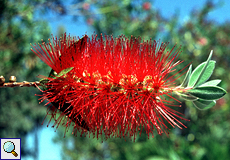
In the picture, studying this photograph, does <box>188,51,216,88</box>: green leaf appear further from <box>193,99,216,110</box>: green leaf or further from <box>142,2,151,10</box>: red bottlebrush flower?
<box>142,2,151,10</box>: red bottlebrush flower

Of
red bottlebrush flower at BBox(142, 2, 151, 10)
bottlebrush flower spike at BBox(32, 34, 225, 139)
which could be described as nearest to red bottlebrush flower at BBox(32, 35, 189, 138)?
bottlebrush flower spike at BBox(32, 34, 225, 139)

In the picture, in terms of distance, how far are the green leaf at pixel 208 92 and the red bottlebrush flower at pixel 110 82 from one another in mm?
128

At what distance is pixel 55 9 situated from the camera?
3.71m

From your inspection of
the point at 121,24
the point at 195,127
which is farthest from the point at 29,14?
the point at 195,127

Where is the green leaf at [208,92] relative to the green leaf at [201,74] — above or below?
below

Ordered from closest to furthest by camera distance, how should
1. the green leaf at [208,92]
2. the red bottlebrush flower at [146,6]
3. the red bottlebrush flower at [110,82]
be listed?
1. the green leaf at [208,92]
2. the red bottlebrush flower at [110,82]
3. the red bottlebrush flower at [146,6]

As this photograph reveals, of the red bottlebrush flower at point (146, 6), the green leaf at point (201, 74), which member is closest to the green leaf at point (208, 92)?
the green leaf at point (201, 74)

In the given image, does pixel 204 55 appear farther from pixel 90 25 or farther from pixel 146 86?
pixel 146 86

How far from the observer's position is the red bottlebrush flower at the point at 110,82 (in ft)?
3.93

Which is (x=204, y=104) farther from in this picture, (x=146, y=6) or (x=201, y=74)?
(x=146, y=6)

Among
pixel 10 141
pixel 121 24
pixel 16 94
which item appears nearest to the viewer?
pixel 10 141

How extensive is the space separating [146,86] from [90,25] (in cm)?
531

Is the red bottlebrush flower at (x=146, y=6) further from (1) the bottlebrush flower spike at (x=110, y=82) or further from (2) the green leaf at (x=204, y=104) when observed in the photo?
(2) the green leaf at (x=204, y=104)

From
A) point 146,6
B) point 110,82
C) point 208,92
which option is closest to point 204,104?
point 208,92
